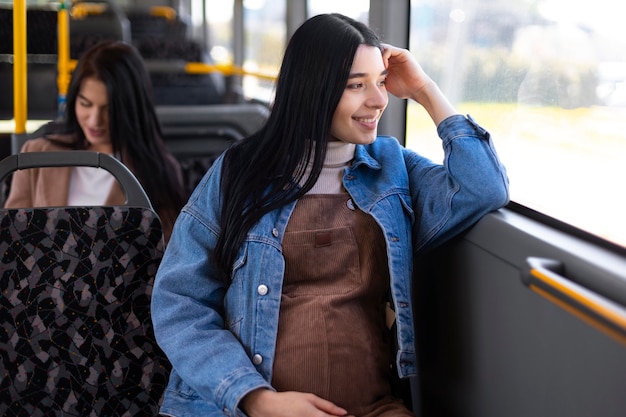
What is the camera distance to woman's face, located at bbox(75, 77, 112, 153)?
231cm

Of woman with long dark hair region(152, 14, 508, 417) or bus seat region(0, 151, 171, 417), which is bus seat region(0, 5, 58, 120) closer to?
bus seat region(0, 151, 171, 417)

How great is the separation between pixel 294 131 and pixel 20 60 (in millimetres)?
1446

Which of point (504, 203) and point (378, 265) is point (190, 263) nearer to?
point (378, 265)

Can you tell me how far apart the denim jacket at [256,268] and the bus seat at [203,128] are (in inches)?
61.2

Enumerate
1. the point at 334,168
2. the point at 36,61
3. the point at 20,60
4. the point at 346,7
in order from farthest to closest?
the point at 36,61
the point at 346,7
the point at 20,60
the point at 334,168

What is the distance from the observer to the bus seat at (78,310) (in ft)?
5.16

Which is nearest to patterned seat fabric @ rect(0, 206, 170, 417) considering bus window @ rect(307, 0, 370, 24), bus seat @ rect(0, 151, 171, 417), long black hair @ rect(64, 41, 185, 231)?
bus seat @ rect(0, 151, 171, 417)

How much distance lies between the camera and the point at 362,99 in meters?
1.44

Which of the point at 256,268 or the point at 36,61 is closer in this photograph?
the point at 256,268

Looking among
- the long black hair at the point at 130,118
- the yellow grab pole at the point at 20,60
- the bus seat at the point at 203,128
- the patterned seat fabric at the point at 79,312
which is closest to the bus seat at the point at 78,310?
the patterned seat fabric at the point at 79,312

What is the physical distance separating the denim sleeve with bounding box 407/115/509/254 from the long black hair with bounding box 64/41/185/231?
35.9 inches

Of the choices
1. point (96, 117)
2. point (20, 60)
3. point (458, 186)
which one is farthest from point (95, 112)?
point (458, 186)

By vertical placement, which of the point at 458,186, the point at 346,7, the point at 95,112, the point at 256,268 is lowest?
the point at 256,268

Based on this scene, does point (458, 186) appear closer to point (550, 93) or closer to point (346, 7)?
point (550, 93)
